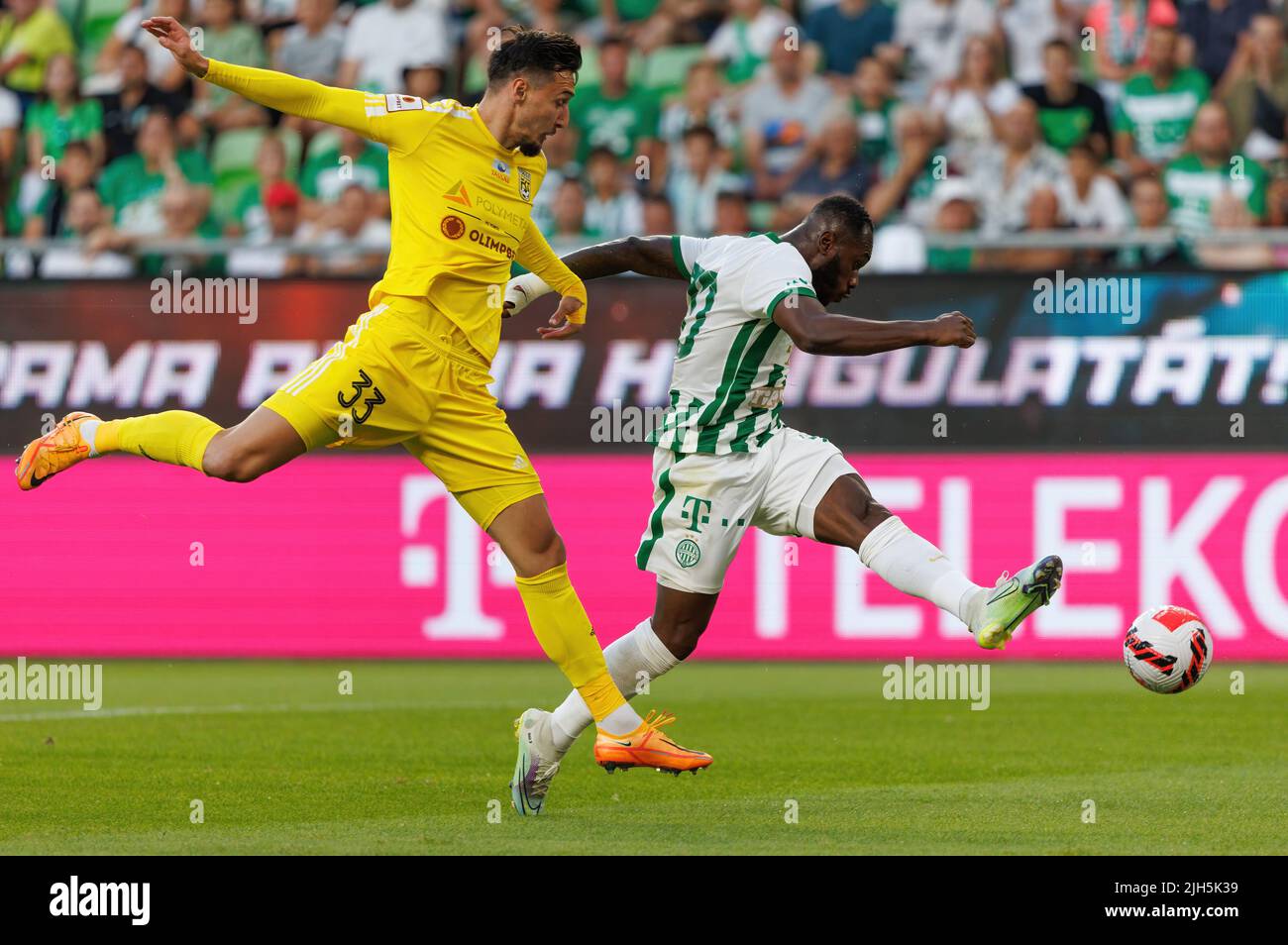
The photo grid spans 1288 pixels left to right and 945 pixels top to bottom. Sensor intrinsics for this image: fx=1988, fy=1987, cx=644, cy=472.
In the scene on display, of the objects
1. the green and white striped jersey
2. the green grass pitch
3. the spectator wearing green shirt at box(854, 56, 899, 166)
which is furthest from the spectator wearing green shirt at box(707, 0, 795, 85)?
the green and white striped jersey

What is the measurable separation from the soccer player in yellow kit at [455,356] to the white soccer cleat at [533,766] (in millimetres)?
23

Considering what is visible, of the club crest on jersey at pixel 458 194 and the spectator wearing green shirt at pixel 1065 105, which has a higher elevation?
the spectator wearing green shirt at pixel 1065 105

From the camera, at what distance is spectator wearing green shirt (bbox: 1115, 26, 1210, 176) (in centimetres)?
1468

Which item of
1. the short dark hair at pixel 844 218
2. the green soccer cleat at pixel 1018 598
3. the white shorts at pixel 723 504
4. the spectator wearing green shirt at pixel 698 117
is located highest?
Answer: the spectator wearing green shirt at pixel 698 117

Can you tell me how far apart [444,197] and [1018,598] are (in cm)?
247

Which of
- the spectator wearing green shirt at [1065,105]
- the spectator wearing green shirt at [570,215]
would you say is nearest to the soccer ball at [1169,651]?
the spectator wearing green shirt at [570,215]

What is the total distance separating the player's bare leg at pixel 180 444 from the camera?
6828 mm

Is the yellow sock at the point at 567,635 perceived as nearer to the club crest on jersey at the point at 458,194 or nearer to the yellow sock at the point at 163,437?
the yellow sock at the point at 163,437

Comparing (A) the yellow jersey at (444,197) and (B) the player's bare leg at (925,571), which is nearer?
(B) the player's bare leg at (925,571)

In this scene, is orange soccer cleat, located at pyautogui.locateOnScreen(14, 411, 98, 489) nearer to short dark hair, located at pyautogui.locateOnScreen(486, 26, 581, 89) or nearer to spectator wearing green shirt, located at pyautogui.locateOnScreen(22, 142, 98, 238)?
short dark hair, located at pyautogui.locateOnScreen(486, 26, 581, 89)

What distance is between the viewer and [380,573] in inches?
493

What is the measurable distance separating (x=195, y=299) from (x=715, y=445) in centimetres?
622

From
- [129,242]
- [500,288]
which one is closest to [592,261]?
[500,288]

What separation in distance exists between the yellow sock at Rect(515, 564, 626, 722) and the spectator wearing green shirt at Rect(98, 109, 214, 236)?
29.5 feet
